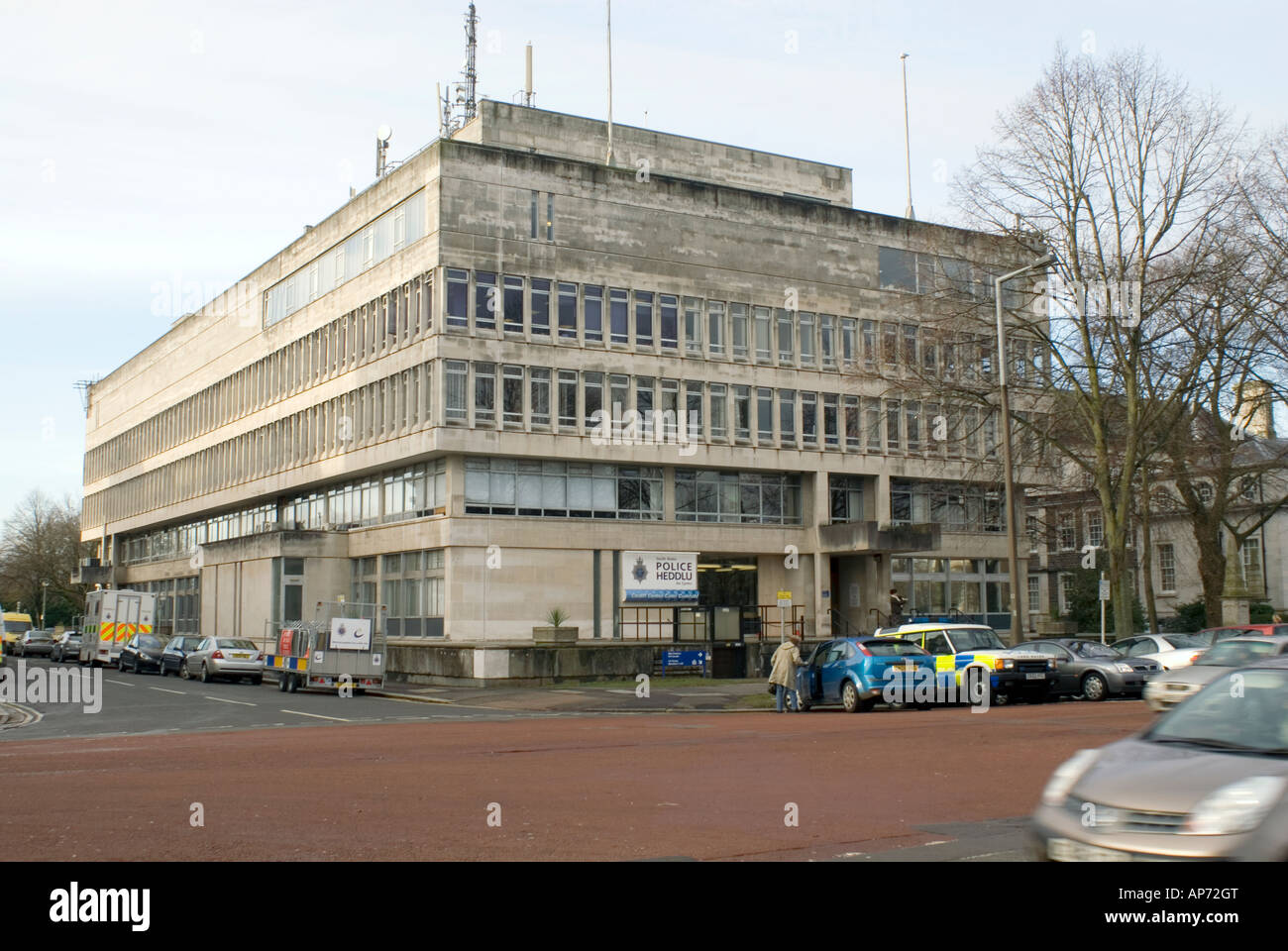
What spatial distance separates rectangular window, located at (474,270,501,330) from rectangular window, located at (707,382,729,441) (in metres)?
9.71

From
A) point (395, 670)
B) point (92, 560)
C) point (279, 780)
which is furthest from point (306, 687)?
point (92, 560)

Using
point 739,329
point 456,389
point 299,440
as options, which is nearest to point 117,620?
point 299,440

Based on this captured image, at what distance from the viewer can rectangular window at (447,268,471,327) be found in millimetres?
44781

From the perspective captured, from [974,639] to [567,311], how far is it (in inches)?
956

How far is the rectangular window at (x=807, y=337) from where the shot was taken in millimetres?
52781

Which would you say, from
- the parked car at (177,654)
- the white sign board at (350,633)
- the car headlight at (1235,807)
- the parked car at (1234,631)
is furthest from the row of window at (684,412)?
the car headlight at (1235,807)

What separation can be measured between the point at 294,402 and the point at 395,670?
18.0 m

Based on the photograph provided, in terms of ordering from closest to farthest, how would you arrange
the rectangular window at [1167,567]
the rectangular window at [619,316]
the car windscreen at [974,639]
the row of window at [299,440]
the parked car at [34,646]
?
the car windscreen at [974,639] → the row of window at [299,440] → the rectangular window at [619,316] → the parked car at [34,646] → the rectangular window at [1167,567]

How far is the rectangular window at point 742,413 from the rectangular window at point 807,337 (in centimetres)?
336

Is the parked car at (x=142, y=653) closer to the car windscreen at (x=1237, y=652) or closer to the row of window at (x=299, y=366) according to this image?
the row of window at (x=299, y=366)

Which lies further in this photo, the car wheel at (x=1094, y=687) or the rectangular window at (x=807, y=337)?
the rectangular window at (x=807, y=337)

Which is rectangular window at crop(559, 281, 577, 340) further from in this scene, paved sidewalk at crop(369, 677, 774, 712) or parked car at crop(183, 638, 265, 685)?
parked car at crop(183, 638, 265, 685)

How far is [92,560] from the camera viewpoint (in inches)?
3629

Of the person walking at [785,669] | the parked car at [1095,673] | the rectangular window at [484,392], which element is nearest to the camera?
the person walking at [785,669]
